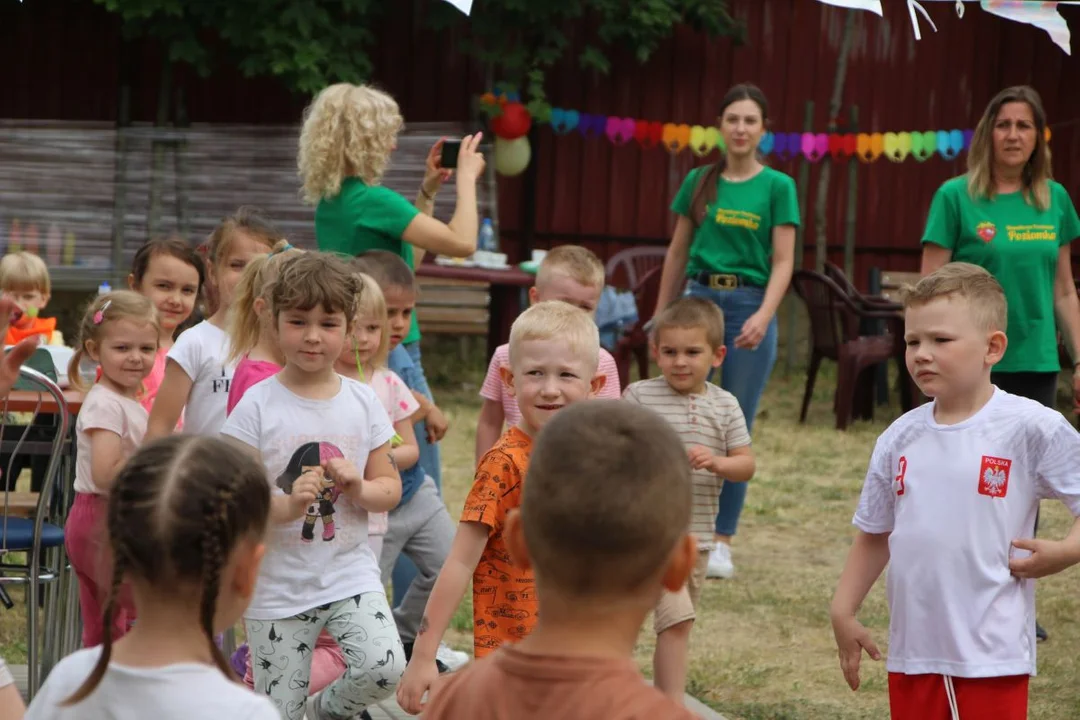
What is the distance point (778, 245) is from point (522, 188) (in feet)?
27.0

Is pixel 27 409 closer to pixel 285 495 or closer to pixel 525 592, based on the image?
pixel 285 495

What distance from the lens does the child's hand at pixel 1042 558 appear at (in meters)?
2.98

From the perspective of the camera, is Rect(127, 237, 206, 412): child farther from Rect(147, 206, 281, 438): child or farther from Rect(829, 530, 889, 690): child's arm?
Rect(829, 530, 889, 690): child's arm

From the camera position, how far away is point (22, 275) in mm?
6988

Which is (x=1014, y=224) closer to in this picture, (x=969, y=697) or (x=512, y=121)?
(x=969, y=697)

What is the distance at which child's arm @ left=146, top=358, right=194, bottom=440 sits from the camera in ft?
12.5

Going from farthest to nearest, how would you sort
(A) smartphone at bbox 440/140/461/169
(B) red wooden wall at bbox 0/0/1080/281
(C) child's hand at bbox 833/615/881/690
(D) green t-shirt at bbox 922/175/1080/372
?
(B) red wooden wall at bbox 0/0/1080/281 < (A) smartphone at bbox 440/140/461/169 < (D) green t-shirt at bbox 922/175/1080/372 < (C) child's hand at bbox 833/615/881/690

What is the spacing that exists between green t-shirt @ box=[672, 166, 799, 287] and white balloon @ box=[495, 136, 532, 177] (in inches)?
299

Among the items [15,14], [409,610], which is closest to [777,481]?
[409,610]

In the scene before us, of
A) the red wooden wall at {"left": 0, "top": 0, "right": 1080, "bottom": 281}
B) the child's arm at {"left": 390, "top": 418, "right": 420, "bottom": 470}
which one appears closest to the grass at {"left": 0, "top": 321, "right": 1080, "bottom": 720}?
the child's arm at {"left": 390, "top": 418, "right": 420, "bottom": 470}

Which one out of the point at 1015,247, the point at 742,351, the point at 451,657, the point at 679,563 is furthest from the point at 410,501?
the point at 679,563

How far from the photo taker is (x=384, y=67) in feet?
45.7

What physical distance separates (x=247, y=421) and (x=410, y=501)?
44.2 inches

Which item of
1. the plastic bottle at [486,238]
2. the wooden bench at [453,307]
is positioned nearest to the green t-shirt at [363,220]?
the plastic bottle at [486,238]
